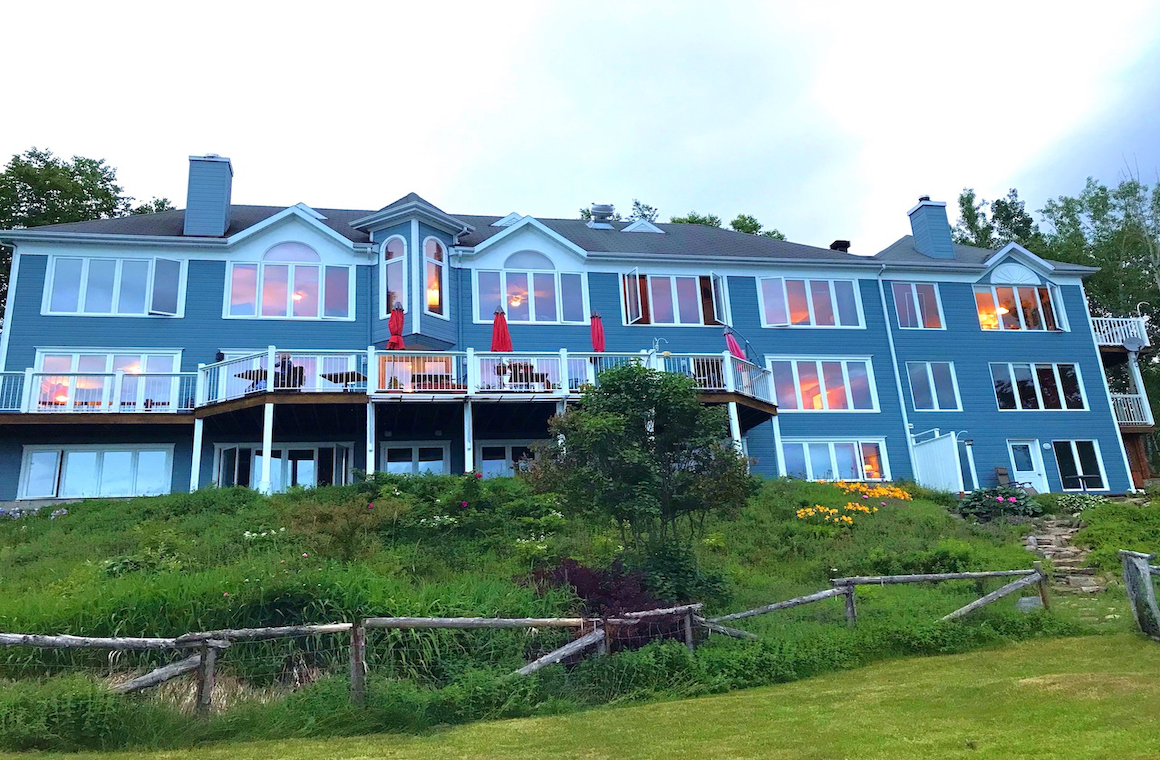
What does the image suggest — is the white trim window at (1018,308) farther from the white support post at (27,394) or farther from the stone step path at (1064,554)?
Result: the white support post at (27,394)

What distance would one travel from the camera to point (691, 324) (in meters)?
22.5

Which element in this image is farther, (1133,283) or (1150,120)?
(1150,120)

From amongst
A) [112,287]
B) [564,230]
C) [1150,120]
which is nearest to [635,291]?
[564,230]

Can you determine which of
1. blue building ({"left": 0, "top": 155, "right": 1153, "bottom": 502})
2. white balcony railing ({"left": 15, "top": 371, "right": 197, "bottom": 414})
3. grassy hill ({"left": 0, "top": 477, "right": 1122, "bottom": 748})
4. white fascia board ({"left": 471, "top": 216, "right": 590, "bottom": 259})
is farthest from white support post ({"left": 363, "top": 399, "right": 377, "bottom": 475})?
white fascia board ({"left": 471, "top": 216, "right": 590, "bottom": 259})

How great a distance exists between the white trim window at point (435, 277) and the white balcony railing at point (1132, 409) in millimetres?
19988

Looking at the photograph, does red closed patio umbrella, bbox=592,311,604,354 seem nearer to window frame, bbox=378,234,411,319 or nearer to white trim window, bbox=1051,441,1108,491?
window frame, bbox=378,234,411,319

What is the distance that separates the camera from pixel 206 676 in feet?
21.1

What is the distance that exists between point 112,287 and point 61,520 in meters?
7.59

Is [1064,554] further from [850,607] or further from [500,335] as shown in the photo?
[500,335]

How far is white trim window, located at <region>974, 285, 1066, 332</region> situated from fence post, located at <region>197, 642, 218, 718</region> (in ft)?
78.0

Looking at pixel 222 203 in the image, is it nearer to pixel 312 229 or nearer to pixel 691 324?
pixel 312 229

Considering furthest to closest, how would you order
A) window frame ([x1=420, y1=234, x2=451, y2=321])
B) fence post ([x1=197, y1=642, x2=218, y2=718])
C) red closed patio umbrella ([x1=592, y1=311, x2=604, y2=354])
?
window frame ([x1=420, y1=234, x2=451, y2=321])
red closed patio umbrella ([x1=592, y1=311, x2=604, y2=354])
fence post ([x1=197, y1=642, x2=218, y2=718])

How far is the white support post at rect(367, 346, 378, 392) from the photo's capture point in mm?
16719

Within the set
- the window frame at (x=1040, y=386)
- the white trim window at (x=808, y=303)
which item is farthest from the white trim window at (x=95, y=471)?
the window frame at (x=1040, y=386)
